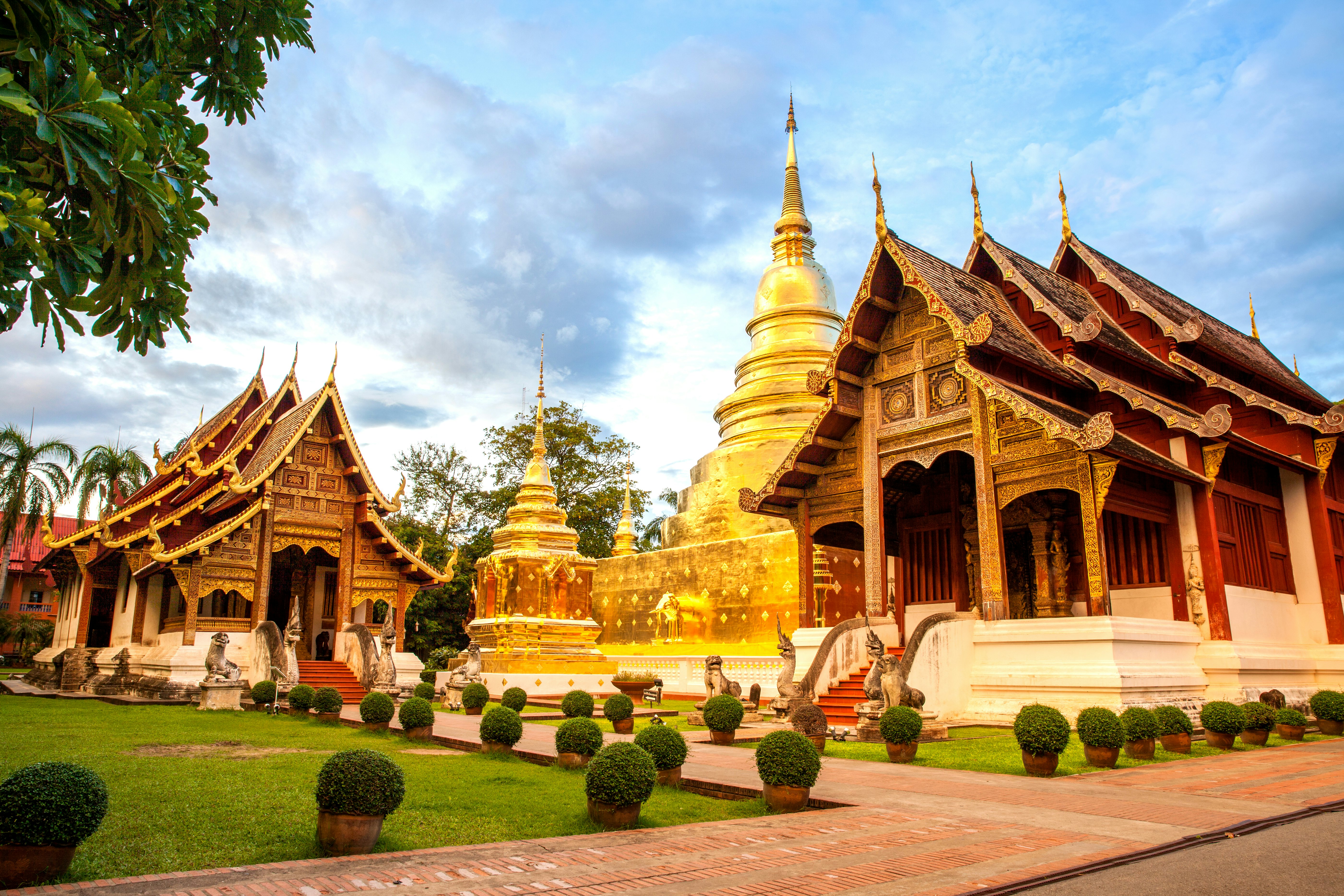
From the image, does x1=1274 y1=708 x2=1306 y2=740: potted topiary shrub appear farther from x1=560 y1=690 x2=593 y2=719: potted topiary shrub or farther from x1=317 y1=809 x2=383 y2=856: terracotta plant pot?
x1=317 y1=809 x2=383 y2=856: terracotta plant pot

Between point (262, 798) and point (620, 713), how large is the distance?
705 cm

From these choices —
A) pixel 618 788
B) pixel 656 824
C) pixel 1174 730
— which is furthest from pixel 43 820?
pixel 1174 730

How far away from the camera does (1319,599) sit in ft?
54.1

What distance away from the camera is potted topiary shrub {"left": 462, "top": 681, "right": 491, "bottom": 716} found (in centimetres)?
1631

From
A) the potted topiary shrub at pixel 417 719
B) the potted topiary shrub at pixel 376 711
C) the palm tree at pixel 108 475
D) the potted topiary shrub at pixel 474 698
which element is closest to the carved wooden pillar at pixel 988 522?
the potted topiary shrub at pixel 417 719

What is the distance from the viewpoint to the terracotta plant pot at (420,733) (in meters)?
11.6

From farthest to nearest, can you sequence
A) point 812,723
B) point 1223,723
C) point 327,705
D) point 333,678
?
point 333,678 < point 327,705 < point 1223,723 < point 812,723

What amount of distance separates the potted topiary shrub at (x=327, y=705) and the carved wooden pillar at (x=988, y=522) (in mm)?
9780

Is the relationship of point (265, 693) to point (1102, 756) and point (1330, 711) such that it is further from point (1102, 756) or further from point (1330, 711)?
point (1330, 711)

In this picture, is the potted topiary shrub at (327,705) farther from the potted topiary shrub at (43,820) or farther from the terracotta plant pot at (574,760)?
the potted topiary shrub at (43,820)

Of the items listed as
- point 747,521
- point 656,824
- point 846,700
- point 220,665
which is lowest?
point 656,824

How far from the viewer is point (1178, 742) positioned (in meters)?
10.9

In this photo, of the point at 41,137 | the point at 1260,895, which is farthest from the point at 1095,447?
the point at 41,137

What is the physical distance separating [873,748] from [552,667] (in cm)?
1352
